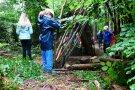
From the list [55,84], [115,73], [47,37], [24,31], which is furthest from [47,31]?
[115,73]

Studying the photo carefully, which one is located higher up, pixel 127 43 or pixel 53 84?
pixel 127 43

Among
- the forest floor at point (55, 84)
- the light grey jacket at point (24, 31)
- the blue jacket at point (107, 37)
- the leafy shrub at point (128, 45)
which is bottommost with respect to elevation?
the forest floor at point (55, 84)

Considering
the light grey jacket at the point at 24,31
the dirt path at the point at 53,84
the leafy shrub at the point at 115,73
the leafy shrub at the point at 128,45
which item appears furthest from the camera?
the light grey jacket at the point at 24,31

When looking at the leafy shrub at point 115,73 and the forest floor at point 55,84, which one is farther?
the forest floor at point 55,84

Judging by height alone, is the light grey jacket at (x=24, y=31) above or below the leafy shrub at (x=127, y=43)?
below

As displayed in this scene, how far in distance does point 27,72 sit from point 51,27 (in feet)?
5.08

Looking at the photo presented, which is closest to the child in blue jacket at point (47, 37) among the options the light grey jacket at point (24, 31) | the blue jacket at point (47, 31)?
the blue jacket at point (47, 31)

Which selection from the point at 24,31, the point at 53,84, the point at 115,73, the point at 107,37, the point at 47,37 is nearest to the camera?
the point at 115,73

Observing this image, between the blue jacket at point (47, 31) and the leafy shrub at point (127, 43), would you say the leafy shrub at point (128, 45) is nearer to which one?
the leafy shrub at point (127, 43)

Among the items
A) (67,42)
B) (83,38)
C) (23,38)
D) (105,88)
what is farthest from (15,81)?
(83,38)

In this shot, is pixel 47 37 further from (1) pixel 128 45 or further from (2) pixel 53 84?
(1) pixel 128 45

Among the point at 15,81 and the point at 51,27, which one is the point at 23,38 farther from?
the point at 15,81

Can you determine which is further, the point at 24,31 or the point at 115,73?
the point at 24,31

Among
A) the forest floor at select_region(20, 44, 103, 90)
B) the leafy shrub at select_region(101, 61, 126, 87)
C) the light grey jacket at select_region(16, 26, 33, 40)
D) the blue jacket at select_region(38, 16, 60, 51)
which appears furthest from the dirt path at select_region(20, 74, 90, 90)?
the light grey jacket at select_region(16, 26, 33, 40)
